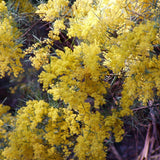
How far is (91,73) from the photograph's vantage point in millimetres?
994

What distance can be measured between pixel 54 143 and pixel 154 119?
942 mm

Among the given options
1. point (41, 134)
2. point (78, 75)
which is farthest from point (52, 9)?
point (41, 134)

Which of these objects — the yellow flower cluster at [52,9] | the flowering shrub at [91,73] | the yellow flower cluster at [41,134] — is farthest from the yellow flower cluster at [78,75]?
the yellow flower cluster at [52,9]

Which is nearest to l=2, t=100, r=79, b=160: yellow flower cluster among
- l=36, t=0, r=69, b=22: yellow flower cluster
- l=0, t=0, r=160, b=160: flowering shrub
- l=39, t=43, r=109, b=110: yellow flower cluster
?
l=0, t=0, r=160, b=160: flowering shrub

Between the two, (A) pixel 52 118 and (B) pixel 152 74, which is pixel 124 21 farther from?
(A) pixel 52 118

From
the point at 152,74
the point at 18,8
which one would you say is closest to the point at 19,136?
the point at 152,74

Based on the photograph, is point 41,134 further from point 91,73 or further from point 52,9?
point 52,9

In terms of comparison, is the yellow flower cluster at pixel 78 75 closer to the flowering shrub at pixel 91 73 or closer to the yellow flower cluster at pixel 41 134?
the flowering shrub at pixel 91 73

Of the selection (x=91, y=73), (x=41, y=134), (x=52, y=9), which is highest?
(x=52, y=9)

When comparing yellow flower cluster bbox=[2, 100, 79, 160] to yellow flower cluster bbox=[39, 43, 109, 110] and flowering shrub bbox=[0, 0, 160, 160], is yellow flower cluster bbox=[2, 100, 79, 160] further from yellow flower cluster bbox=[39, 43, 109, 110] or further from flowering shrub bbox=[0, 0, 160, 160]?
yellow flower cluster bbox=[39, 43, 109, 110]

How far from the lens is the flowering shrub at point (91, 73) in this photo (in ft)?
3.11

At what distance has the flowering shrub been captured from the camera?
3.11 feet

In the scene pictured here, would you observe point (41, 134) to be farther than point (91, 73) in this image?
Yes

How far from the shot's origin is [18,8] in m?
1.71
